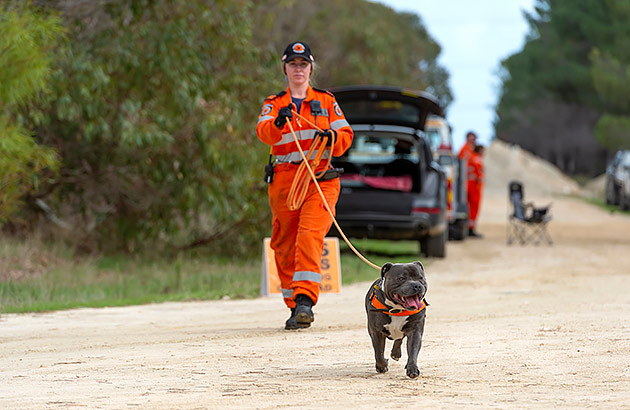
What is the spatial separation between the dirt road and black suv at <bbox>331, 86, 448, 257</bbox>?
11.3ft

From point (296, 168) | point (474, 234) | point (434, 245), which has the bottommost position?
point (434, 245)

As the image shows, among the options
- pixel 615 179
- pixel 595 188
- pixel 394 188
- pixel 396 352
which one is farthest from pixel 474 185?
pixel 595 188

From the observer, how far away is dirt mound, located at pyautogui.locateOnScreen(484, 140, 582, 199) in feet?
183

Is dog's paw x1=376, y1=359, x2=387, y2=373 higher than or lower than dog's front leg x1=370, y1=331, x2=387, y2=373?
lower

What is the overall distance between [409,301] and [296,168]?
2539 millimetres

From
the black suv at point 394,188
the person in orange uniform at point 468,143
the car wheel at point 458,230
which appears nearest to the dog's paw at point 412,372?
the black suv at point 394,188

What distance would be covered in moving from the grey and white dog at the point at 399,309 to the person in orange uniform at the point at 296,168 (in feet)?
6.01

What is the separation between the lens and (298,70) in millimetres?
8141

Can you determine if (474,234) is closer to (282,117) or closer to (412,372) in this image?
(282,117)

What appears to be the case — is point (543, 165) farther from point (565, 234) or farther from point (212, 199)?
point (212, 199)

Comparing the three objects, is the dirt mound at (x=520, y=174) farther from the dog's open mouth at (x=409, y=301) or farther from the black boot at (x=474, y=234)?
the dog's open mouth at (x=409, y=301)

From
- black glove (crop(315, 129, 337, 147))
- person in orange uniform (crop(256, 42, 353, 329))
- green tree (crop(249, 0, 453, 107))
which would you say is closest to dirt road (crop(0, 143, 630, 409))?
person in orange uniform (crop(256, 42, 353, 329))

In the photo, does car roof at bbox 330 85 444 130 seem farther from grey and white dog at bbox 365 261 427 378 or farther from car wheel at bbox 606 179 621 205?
car wheel at bbox 606 179 621 205

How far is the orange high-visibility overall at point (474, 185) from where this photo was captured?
73.8 feet
